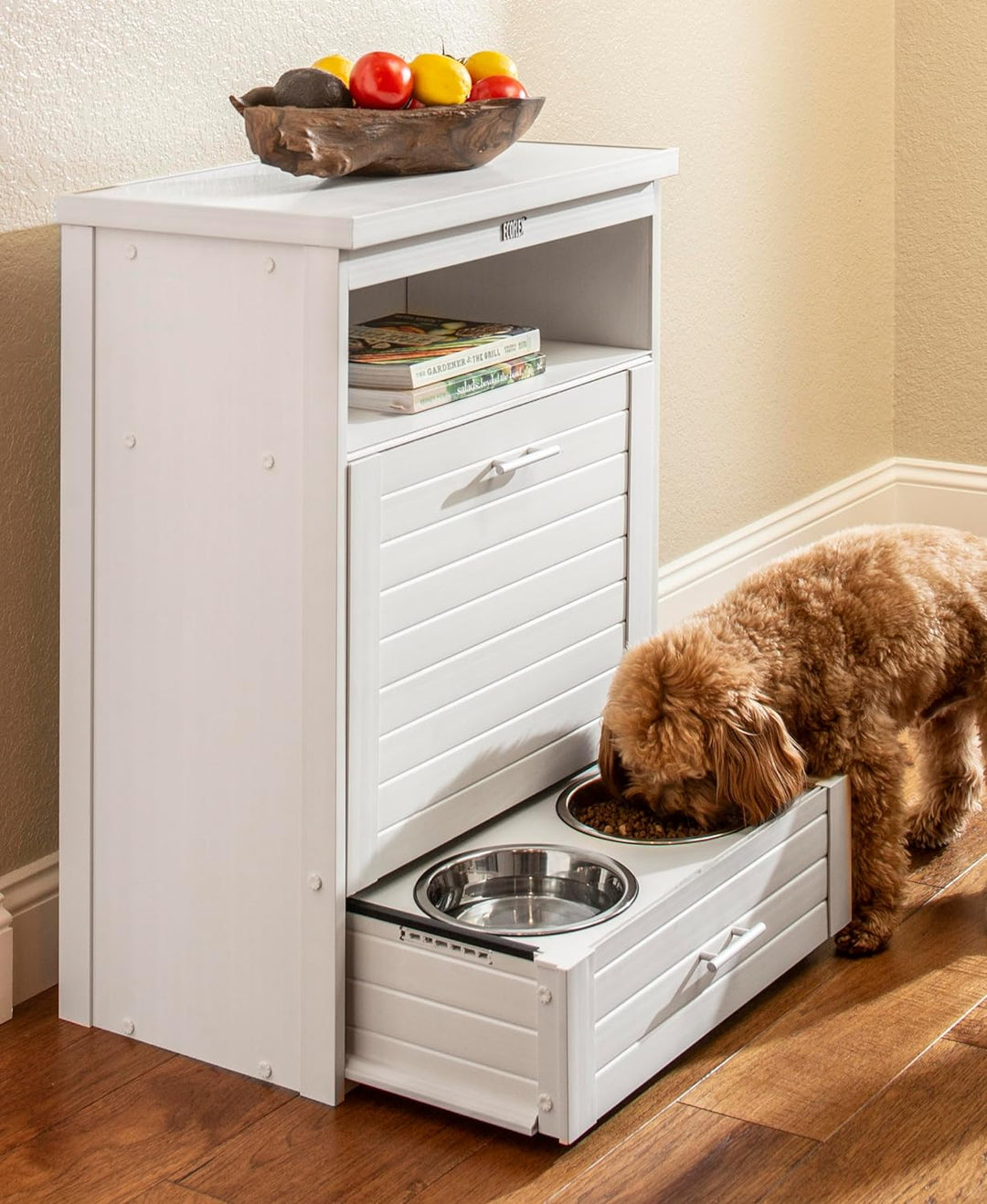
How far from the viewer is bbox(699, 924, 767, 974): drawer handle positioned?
6.47 feet

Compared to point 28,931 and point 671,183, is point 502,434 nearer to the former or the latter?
point 28,931

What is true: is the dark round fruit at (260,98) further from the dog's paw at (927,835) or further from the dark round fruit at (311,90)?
the dog's paw at (927,835)

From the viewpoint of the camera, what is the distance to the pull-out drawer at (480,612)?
6.07 ft

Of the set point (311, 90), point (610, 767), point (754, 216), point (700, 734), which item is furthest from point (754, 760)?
point (754, 216)

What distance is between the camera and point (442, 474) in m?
1.92

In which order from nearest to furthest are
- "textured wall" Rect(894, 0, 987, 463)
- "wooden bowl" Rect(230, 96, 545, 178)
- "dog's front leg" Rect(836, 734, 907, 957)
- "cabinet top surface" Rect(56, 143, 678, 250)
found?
1. "cabinet top surface" Rect(56, 143, 678, 250)
2. "wooden bowl" Rect(230, 96, 545, 178)
3. "dog's front leg" Rect(836, 734, 907, 957)
4. "textured wall" Rect(894, 0, 987, 463)

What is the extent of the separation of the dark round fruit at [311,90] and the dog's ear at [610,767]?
791mm

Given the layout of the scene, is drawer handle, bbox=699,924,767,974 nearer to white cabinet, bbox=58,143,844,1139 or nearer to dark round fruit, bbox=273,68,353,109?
white cabinet, bbox=58,143,844,1139

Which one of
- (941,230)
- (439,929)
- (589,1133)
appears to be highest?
(941,230)

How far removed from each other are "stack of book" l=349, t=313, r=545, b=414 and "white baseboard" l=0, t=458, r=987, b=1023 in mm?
737

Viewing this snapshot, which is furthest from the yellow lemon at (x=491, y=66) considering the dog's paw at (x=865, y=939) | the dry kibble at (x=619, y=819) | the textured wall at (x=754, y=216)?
the dog's paw at (x=865, y=939)

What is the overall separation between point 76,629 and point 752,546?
1.74 metres

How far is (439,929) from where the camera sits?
6.00ft

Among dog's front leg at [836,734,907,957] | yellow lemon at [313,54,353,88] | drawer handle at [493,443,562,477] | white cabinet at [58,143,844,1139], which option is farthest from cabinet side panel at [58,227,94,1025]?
dog's front leg at [836,734,907,957]
